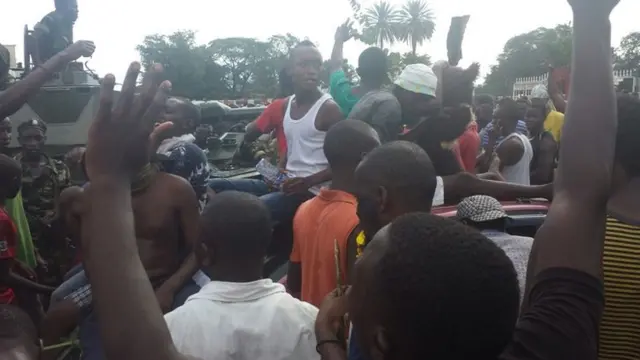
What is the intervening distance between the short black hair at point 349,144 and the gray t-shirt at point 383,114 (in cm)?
91

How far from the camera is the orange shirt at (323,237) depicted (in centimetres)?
291

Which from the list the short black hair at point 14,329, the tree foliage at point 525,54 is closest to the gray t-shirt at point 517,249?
the short black hair at point 14,329

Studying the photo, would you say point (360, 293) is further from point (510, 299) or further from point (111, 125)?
point (111, 125)

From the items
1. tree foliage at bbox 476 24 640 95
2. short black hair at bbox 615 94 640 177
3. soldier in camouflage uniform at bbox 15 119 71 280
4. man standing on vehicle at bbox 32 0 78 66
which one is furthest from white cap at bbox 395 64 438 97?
tree foliage at bbox 476 24 640 95

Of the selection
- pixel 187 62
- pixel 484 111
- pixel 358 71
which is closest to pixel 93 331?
pixel 358 71

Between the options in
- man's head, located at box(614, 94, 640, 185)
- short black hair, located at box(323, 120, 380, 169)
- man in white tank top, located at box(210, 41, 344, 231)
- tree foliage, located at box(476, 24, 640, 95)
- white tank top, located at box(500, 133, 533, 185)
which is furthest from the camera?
tree foliage, located at box(476, 24, 640, 95)

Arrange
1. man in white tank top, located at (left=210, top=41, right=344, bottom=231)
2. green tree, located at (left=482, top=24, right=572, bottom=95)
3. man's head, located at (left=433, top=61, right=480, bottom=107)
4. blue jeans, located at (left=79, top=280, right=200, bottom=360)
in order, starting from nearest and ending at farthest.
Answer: blue jeans, located at (left=79, top=280, right=200, bottom=360) < man in white tank top, located at (left=210, top=41, right=344, bottom=231) < man's head, located at (left=433, top=61, right=480, bottom=107) < green tree, located at (left=482, top=24, right=572, bottom=95)

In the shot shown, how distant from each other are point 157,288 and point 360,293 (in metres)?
2.21

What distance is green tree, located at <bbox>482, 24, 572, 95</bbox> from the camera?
2350 inches

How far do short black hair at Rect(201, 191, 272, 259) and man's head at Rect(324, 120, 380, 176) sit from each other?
2.43 feet

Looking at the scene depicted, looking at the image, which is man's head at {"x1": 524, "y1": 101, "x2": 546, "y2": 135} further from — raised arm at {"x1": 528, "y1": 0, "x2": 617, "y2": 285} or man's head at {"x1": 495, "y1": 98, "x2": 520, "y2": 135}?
raised arm at {"x1": 528, "y1": 0, "x2": 617, "y2": 285}

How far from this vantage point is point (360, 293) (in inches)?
52.4

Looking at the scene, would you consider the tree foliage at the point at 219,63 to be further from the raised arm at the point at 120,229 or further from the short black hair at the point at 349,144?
the raised arm at the point at 120,229

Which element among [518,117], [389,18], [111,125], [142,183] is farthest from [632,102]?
[389,18]
